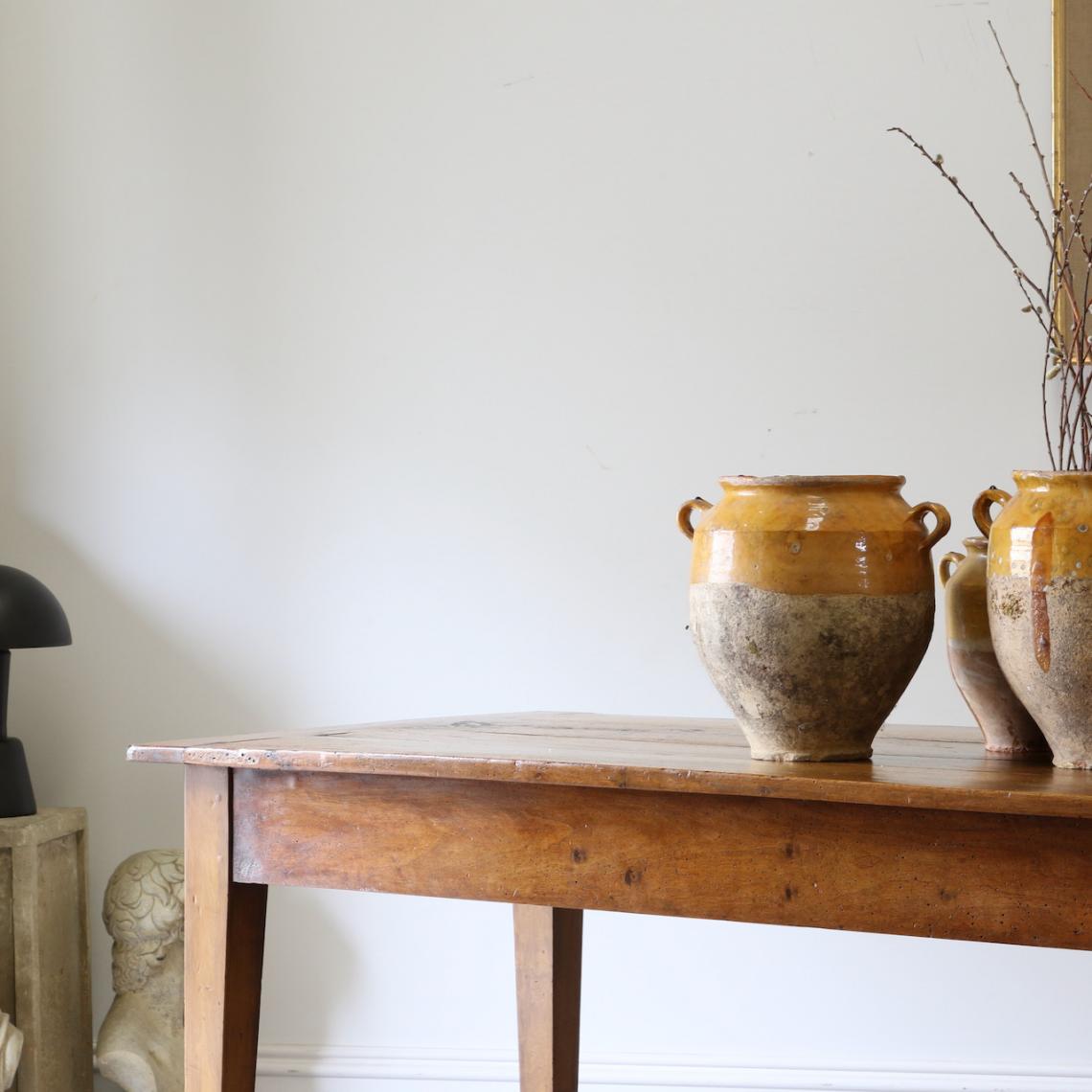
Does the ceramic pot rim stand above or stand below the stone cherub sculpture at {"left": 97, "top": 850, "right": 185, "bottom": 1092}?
above

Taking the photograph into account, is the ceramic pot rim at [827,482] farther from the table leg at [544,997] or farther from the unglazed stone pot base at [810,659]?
the table leg at [544,997]

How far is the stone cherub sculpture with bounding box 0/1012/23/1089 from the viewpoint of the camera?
74.4 inches

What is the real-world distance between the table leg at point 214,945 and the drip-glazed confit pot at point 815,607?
421 millimetres

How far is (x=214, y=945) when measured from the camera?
1126 millimetres

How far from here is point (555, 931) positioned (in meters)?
1.51

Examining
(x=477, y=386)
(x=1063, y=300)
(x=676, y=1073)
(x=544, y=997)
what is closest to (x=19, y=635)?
Answer: (x=477, y=386)

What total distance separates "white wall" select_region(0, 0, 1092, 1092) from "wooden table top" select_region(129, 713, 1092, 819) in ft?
2.69

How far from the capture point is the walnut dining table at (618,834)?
0.89 meters

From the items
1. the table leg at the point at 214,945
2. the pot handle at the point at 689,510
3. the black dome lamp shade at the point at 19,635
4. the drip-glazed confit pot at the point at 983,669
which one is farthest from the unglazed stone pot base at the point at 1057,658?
the black dome lamp shade at the point at 19,635

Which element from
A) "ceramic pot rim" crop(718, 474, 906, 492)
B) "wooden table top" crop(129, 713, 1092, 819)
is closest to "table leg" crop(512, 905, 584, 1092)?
"wooden table top" crop(129, 713, 1092, 819)

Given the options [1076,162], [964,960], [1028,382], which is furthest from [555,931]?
[1076,162]

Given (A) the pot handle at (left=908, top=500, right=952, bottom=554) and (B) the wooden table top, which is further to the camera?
(A) the pot handle at (left=908, top=500, right=952, bottom=554)

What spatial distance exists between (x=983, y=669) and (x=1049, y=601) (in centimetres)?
18

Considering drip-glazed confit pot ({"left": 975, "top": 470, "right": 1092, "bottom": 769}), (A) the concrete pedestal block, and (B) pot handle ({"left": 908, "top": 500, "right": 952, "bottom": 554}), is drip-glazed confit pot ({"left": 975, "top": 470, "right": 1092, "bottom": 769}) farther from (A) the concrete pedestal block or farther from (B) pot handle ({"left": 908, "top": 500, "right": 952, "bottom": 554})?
(A) the concrete pedestal block
